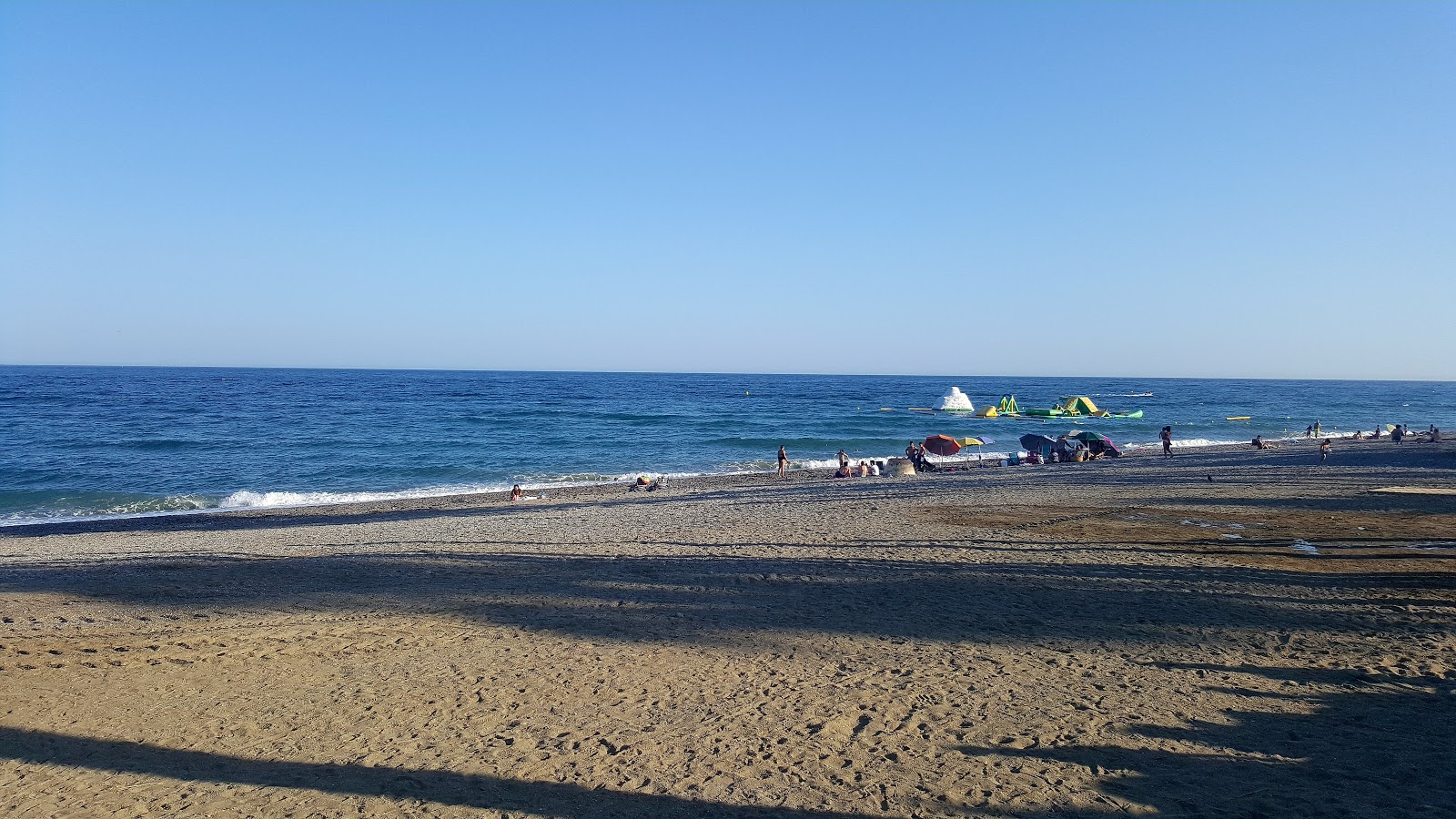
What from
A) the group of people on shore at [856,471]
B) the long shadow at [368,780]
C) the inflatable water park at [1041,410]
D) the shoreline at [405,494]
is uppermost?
the inflatable water park at [1041,410]

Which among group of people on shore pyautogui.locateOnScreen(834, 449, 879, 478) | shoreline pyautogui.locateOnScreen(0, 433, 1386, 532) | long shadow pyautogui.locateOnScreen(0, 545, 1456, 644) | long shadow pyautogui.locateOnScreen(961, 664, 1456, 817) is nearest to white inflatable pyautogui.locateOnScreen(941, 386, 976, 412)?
shoreline pyautogui.locateOnScreen(0, 433, 1386, 532)

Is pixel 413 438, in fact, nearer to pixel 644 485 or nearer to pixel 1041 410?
pixel 644 485

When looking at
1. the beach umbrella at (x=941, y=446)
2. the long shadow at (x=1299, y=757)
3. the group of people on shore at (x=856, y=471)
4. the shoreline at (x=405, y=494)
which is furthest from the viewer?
the beach umbrella at (x=941, y=446)

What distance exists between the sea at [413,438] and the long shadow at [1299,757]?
942 inches

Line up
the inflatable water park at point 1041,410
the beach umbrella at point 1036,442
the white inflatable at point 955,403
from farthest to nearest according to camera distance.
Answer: the white inflatable at point 955,403
the inflatable water park at point 1041,410
the beach umbrella at point 1036,442

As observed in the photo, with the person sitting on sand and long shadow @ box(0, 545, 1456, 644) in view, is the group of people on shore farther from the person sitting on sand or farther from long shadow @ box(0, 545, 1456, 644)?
long shadow @ box(0, 545, 1456, 644)

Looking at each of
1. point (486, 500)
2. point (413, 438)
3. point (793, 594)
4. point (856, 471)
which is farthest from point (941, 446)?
point (413, 438)

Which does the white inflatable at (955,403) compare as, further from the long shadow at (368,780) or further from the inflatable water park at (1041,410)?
the long shadow at (368,780)

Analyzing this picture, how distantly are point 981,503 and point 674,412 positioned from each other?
4748 centimetres

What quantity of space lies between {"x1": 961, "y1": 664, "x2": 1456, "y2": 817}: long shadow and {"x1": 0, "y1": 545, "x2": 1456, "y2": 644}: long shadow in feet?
5.91

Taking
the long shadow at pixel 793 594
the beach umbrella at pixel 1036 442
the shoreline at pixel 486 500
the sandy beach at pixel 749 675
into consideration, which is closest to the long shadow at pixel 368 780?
the sandy beach at pixel 749 675

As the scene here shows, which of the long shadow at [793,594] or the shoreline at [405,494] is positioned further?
the shoreline at [405,494]

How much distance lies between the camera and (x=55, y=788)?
17.5ft

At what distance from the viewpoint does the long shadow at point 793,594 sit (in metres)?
8.68
